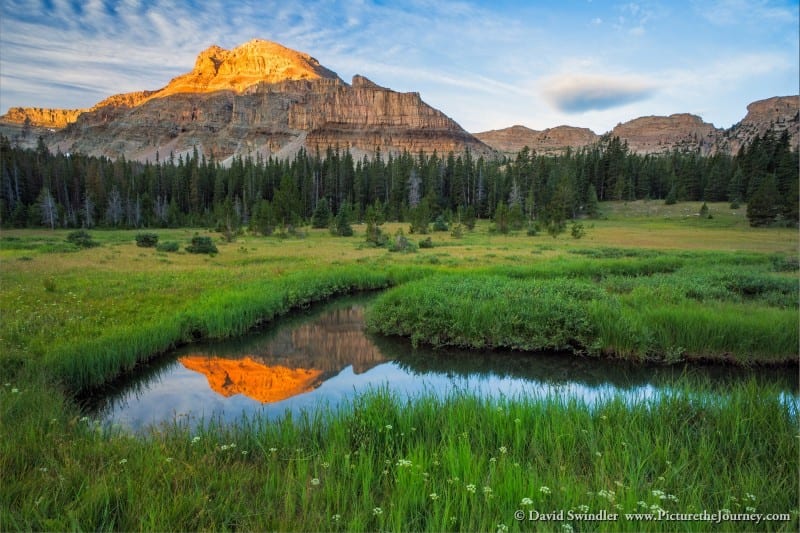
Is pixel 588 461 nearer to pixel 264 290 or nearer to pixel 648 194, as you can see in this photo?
pixel 264 290

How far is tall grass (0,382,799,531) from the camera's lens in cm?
417

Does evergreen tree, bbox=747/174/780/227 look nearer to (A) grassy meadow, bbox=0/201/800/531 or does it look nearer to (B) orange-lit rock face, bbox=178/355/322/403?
(A) grassy meadow, bbox=0/201/800/531

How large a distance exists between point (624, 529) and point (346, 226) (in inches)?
2205

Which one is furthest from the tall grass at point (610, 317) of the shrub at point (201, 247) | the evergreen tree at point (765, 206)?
the evergreen tree at point (765, 206)

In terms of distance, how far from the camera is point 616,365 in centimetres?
1361

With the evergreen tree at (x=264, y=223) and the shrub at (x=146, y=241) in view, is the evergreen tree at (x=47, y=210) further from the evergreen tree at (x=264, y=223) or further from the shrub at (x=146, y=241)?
the shrub at (x=146, y=241)

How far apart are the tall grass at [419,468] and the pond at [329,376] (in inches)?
114

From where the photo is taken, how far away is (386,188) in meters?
107

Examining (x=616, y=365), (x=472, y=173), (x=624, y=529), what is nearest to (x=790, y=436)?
(x=624, y=529)

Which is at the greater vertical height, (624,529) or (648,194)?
(648,194)

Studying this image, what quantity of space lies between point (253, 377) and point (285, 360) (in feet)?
5.71

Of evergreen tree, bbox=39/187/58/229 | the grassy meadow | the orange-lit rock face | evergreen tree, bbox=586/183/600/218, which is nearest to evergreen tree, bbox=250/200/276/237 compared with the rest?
evergreen tree, bbox=39/187/58/229

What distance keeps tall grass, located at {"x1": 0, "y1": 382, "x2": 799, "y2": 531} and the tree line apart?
174 feet

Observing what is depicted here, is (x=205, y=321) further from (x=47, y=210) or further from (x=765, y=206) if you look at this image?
(x=47, y=210)
